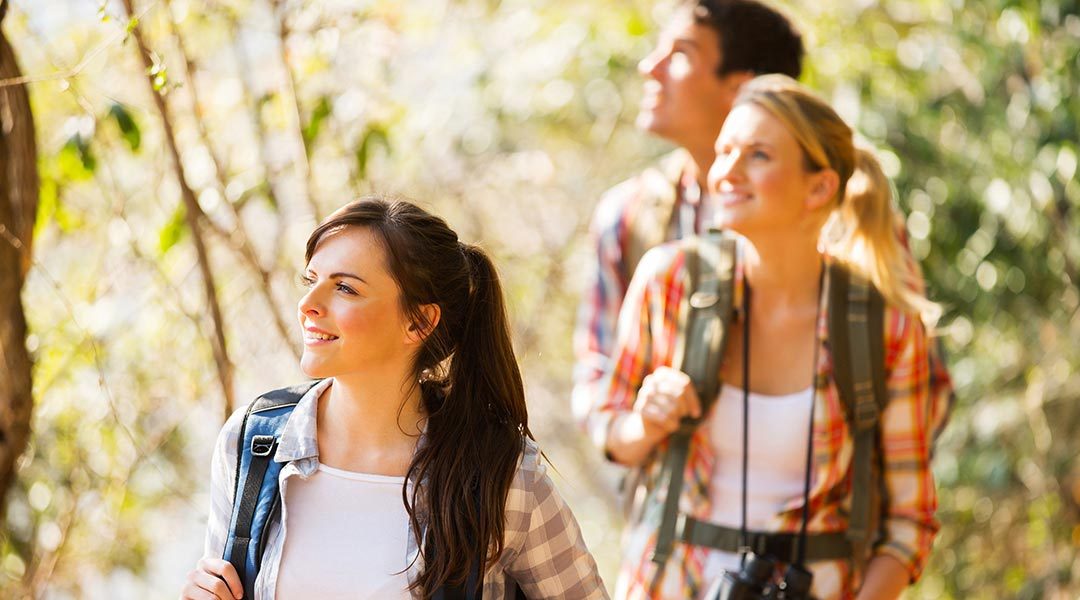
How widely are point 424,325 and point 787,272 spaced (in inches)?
33.3

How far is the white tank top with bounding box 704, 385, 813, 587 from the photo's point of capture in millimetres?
2305

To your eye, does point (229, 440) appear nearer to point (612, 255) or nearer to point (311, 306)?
point (311, 306)

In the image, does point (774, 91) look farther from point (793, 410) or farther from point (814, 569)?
point (814, 569)

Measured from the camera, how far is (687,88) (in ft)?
9.47

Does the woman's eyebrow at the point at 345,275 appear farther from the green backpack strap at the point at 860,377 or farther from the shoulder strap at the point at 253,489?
the green backpack strap at the point at 860,377

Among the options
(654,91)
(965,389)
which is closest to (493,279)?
(654,91)

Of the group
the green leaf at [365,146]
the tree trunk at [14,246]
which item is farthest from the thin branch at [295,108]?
the tree trunk at [14,246]

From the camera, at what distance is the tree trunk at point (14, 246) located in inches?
89.4

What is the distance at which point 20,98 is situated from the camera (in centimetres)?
228

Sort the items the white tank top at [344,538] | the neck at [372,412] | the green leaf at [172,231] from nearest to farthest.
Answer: the white tank top at [344,538]
the neck at [372,412]
the green leaf at [172,231]

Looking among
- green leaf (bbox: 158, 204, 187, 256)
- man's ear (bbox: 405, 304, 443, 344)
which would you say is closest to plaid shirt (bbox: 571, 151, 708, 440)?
green leaf (bbox: 158, 204, 187, 256)

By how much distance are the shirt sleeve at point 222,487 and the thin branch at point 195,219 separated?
2.58 feet

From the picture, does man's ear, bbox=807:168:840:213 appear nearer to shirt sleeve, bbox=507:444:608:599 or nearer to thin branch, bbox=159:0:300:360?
shirt sleeve, bbox=507:444:608:599

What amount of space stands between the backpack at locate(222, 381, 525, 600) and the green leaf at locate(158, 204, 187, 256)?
104 centimetres
